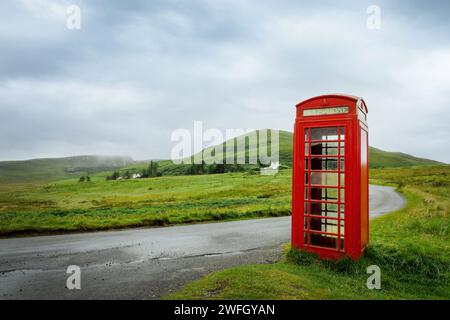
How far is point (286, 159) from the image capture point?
137m

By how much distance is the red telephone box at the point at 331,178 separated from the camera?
6.61m

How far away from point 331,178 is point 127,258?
18.0 ft

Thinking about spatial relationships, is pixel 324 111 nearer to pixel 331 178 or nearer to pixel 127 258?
pixel 331 178

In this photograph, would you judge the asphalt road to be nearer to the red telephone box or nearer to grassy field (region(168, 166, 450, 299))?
grassy field (region(168, 166, 450, 299))

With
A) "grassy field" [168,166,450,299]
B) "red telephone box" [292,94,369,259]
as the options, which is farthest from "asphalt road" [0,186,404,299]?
"red telephone box" [292,94,369,259]

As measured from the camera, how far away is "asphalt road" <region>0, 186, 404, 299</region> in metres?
5.71

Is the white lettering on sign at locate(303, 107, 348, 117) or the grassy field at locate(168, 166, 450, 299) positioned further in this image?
the white lettering on sign at locate(303, 107, 348, 117)

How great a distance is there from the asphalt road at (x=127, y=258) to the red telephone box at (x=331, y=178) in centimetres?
145

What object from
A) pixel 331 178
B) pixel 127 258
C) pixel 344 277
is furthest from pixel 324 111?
pixel 127 258

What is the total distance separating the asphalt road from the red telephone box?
1452mm

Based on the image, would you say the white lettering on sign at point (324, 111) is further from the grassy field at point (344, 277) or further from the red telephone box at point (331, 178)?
the grassy field at point (344, 277)
